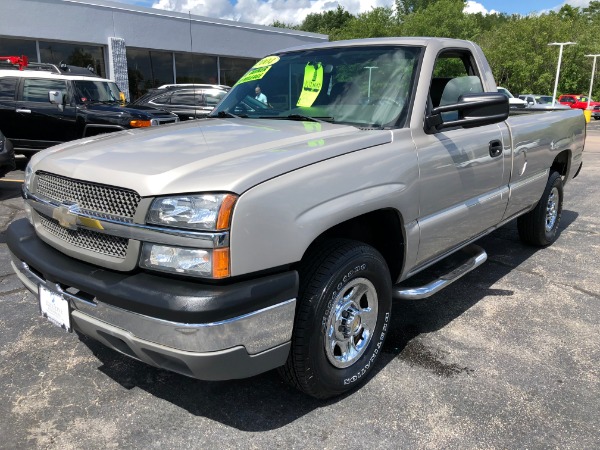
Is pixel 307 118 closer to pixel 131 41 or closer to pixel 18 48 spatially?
pixel 18 48

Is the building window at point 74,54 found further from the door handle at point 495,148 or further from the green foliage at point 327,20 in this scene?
the green foliage at point 327,20

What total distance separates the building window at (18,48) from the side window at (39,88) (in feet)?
23.5

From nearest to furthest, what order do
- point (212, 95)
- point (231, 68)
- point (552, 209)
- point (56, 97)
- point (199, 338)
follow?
point (199, 338)
point (552, 209)
point (56, 97)
point (212, 95)
point (231, 68)

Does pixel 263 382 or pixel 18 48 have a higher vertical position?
pixel 18 48

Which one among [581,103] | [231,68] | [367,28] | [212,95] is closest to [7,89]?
[212,95]

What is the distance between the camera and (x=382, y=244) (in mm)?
3098

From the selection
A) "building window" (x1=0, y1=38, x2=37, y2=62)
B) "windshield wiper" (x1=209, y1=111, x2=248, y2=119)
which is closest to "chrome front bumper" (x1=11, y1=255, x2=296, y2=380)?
"windshield wiper" (x1=209, y1=111, x2=248, y2=119)

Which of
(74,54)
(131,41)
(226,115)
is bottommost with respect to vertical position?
(226,115)

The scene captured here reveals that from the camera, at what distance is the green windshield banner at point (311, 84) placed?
344 cm

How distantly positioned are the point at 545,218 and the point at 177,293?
4345 mm

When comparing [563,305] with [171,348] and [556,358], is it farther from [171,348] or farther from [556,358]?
[171,348]

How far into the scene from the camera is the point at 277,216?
218 cm

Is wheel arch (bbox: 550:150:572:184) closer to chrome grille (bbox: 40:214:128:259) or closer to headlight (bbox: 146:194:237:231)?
headlight (bbox: 146:194:237:231)

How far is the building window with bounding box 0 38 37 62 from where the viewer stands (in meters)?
15.9
